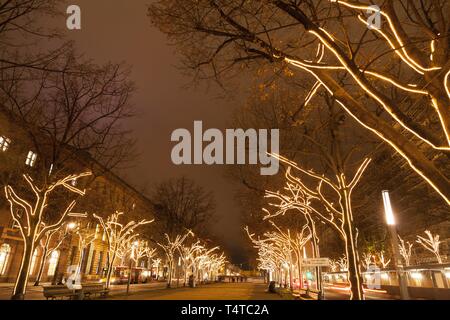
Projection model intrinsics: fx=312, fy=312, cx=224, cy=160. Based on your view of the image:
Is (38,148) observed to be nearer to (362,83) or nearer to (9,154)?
(9,154)

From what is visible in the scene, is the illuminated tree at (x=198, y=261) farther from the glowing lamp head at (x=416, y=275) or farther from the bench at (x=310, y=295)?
the glowing lamp head at (x=416, y=275)

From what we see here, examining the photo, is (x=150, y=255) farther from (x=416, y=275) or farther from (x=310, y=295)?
(x=416, y=275)

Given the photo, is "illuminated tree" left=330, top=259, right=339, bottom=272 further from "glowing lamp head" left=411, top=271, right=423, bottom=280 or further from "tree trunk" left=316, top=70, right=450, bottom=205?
"tree trunk" left=316, top=70, right=450, bottom=205

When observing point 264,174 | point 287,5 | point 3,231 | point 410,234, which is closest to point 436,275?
point 264,174

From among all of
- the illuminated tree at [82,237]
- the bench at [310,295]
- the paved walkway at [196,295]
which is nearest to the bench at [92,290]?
the paved walkway at [196,295]

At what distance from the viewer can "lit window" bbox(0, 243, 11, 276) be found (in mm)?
28891

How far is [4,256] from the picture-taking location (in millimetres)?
29312

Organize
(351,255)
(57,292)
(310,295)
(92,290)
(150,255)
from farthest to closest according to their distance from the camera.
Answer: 1. (150,255)
2. (310,295)
3. (92,290)
4. (57,292)
5. (351,255)

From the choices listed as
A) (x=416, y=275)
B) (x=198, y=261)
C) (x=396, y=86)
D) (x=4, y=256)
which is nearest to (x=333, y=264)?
(x=198, y=261)

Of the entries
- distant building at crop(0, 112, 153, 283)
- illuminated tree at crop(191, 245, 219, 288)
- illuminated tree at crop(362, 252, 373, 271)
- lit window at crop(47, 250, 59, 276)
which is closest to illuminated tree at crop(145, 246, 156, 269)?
illuminated tree at crop(191, 245, 219, 288)

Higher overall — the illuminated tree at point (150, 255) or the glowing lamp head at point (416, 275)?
the illuminated tree at point (150, 255)

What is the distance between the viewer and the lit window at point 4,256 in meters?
28.9

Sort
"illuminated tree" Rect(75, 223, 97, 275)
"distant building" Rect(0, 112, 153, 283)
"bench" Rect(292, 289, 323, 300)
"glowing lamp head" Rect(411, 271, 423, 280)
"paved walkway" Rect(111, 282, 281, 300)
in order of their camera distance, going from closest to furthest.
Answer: "bench" Rect(292, 289, 323, 300), "distant building" Rect(0, 112, 153, 283), "paved walkway" Rect(111, 282, 281, 300), "glowing lamp head" Rect(411, 271, 423, 280), "illuminated tree" Rect(75, 223, 97, 275)
